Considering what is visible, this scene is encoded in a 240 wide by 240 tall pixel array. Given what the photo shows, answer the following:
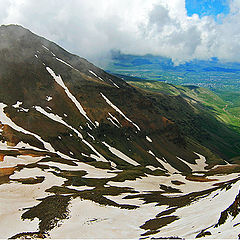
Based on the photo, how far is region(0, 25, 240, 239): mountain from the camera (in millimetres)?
34500

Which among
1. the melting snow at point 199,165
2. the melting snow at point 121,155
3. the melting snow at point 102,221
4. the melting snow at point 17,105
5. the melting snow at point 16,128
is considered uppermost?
the melting snow at point 17,105

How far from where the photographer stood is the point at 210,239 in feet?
69.5

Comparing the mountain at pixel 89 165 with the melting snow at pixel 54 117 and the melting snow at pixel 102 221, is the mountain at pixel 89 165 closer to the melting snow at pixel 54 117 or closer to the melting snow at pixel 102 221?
the melting snow at pixel 102 221

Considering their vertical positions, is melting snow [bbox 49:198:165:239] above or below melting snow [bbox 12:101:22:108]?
below

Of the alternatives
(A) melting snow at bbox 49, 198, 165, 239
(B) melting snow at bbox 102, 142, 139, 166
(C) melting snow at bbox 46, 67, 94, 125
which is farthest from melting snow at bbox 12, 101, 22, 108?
(A) melting snow at bbox 49, 198, 165, 239

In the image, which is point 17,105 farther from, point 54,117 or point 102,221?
point 102,221

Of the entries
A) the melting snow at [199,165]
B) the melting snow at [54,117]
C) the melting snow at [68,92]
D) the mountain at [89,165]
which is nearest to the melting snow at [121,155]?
the mountain at [89,165]

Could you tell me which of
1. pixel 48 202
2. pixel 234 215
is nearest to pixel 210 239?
pixel 234 215

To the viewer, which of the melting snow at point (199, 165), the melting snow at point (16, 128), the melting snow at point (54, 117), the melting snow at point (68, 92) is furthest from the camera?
the melting snow at point (199, 165)

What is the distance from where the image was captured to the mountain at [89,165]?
1358 inches

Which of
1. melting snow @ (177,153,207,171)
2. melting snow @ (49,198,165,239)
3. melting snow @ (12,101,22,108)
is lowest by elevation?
melting snow @ (177,153,207,171)

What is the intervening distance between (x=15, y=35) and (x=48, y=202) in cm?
17626

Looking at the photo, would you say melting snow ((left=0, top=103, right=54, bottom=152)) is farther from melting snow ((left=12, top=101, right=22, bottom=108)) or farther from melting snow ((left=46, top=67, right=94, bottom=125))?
melting snow ((left=46, top=67, right=94, bottom=125))

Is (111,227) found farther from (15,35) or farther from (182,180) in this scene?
(15,35)
